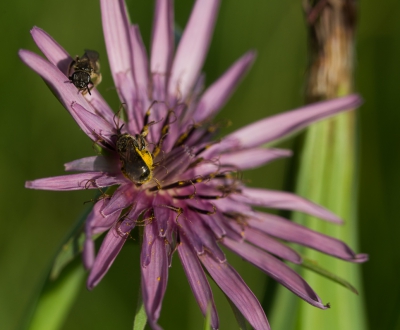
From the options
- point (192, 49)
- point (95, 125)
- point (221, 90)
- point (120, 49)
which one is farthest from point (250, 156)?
point (95, 125)

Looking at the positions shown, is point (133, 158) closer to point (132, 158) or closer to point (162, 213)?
point (132, 158)

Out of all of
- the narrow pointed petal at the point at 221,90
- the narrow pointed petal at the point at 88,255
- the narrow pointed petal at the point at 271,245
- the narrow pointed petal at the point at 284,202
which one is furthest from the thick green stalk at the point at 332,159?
the narrow pointed petal at the point at 88,255

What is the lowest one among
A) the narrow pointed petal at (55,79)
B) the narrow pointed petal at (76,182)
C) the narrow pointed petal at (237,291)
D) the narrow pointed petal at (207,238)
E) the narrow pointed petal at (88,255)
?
the narrow pointed petal at (237,291)

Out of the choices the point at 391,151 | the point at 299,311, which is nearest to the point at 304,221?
the point at 299,311

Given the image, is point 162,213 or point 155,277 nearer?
point 155,277

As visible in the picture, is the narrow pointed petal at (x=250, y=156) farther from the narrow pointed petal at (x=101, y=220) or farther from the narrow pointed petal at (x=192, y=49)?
the narrow pointed petal at (x=101, y=220)

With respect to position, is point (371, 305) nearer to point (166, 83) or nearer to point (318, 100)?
point (318, 100)
